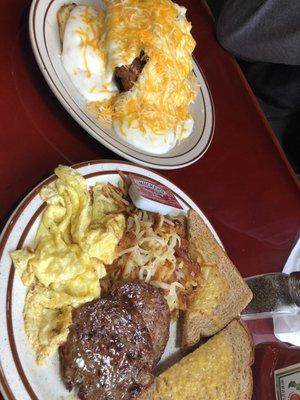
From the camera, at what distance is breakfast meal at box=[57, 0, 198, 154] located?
224 centimetres

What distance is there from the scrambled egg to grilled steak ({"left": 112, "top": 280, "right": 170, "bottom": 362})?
0.39 feet

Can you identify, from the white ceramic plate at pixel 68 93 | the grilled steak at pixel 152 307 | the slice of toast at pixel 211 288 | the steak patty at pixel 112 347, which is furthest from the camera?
the slice of toast at pixel 211 288

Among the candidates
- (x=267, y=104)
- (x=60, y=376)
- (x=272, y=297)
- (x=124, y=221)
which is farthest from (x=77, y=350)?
(x=267, y=104)

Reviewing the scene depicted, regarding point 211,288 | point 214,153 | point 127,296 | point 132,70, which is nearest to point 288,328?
point 211,288

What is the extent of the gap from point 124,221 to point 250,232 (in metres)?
1.01

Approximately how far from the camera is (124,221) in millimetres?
2035

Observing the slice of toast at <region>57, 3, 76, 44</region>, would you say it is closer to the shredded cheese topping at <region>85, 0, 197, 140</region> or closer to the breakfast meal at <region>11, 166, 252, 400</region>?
the shredded cheese topping at <region>85, 0, 197, 140</region>

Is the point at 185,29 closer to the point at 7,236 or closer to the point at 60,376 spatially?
the point at 7,236

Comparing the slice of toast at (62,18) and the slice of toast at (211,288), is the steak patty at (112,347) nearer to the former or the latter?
the slice of toast at (211,288)

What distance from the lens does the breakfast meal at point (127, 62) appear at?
224cm

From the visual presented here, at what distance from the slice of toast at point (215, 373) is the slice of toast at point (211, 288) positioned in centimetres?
6

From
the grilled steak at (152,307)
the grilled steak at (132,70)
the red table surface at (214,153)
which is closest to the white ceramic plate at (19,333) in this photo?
the red table surface at (214,153)

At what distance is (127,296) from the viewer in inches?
72.1

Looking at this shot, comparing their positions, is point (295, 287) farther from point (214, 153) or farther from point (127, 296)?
point (127, 296)
